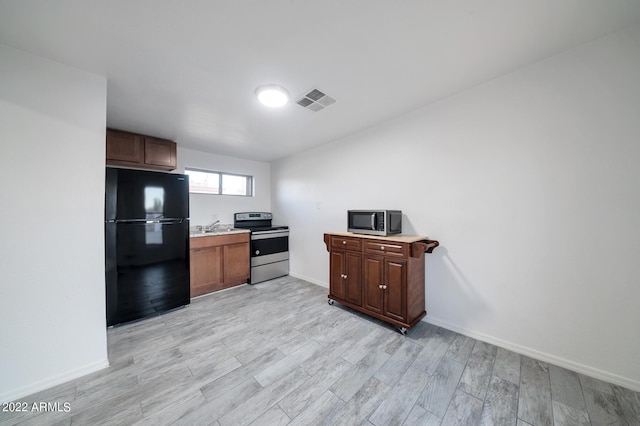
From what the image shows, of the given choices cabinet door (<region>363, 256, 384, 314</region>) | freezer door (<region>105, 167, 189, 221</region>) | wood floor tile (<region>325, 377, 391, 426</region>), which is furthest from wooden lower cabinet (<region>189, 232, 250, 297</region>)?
wood floor tile (<region>325, 377, 391, 426</region>)

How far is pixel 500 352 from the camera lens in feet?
6.22

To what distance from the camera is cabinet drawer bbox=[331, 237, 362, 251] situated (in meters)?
2.60

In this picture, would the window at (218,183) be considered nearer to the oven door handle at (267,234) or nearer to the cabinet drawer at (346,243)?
the oven door handle at (267,234)

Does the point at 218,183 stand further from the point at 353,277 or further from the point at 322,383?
the point at 322,383

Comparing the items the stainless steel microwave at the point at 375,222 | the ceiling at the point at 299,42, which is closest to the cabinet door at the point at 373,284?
the stainless steel microwave at the point at 375,222

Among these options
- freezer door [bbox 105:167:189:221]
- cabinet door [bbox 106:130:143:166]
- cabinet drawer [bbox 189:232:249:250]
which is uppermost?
cabinet door [bbox 106:130:143:166]

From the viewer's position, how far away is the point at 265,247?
4.00 meters

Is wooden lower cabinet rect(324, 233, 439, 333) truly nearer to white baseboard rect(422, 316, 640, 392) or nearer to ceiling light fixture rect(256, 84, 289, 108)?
white baseboard rect(422, 316, 640, 392)

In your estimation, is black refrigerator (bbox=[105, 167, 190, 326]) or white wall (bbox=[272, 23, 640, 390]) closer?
white wall (bbox=[272, 23, 640, 390])

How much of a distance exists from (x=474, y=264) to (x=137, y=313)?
153 inches

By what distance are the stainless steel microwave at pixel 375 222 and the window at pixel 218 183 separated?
2.82m

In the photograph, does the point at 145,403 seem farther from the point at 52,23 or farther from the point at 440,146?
the point at 440,146

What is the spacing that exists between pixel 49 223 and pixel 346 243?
272 centimetres

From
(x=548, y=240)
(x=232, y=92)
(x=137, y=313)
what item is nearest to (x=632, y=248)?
(x=548, y=240)
